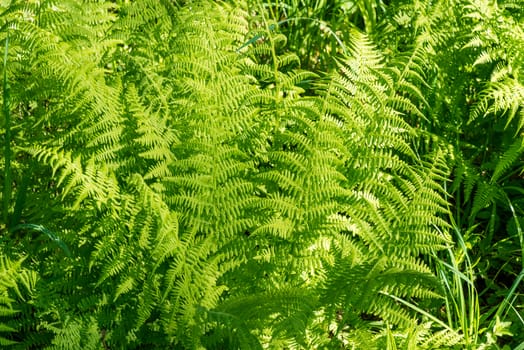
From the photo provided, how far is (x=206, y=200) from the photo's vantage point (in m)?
2.12

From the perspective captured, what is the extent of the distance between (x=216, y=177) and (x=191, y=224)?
0.61ft

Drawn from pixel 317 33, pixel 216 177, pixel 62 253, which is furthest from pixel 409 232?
pixel 317 33

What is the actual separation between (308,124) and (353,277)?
63 cm

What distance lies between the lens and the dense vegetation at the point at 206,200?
1.93 metres

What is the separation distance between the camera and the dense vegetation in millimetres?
1931

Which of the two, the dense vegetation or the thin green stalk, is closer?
the dense vegetation

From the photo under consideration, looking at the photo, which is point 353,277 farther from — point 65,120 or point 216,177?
point 65,120

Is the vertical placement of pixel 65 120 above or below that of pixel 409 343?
above

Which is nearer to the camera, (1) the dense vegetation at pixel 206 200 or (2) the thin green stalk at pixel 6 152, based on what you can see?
(1) the dense vegetation at pixel 206 200

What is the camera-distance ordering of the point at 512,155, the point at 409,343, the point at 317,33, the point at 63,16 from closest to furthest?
the point at 409,343, the point at 63,16, the point at 512,155, the point at 317,33

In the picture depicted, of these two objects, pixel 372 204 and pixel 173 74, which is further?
pixel 173 74

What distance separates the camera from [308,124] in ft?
7.38

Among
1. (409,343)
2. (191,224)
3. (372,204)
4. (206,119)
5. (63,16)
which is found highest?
(63,16)

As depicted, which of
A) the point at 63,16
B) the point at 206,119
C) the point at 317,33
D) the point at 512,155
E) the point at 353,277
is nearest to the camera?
the point at 353,277
